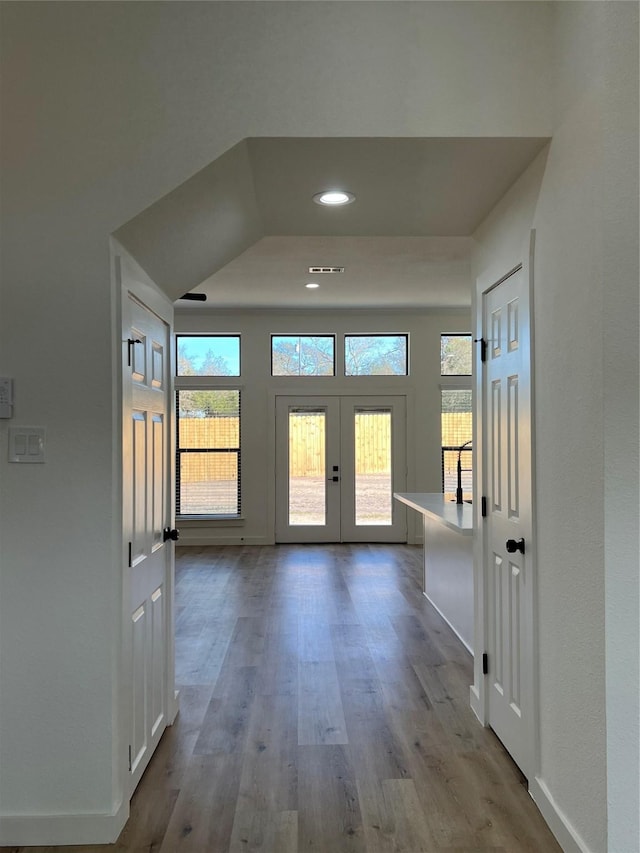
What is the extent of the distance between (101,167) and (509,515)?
2.12 metres

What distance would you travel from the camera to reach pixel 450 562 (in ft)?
15.1

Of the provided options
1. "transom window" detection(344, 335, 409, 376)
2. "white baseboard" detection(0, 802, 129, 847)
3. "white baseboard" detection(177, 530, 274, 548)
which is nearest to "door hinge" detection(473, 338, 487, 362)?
"white baseboard" detection(0, 802, 129, 847)

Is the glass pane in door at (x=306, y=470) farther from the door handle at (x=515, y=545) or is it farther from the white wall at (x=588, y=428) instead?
the white wall at (x=588, y=428)

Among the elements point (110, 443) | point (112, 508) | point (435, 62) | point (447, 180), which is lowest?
point (112, 508)

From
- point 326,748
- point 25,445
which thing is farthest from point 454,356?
point 25,445

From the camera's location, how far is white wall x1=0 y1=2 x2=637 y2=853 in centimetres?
212

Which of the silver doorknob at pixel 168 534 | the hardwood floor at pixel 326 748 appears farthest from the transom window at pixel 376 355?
the silver doorknob at pixel 168 534

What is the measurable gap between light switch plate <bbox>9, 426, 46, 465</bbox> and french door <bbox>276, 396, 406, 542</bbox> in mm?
5896

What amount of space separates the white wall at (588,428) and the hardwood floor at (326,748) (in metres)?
0.42

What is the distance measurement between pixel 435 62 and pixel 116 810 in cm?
285

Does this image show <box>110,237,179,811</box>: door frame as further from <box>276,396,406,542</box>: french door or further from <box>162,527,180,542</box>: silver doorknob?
<box>276,396,406,542</box>: french door

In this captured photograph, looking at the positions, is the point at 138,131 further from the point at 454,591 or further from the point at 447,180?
the point at 454,591

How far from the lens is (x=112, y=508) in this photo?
2156 mm

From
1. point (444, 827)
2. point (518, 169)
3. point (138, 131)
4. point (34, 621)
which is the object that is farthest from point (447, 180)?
point (444, 827)
